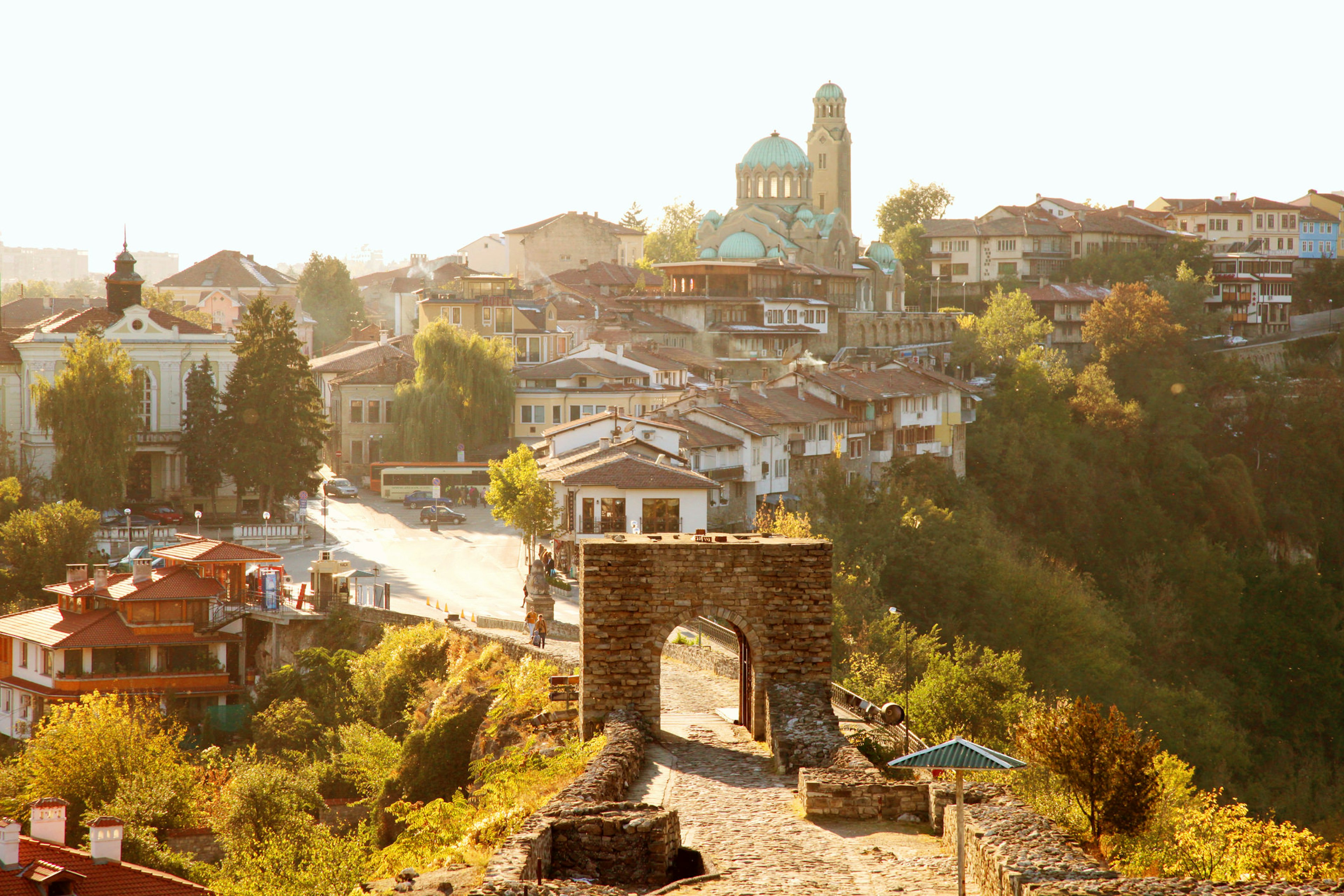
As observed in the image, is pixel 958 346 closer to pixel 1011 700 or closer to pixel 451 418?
pixel 451 418

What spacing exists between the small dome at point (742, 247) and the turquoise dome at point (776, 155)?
1133 centimetres

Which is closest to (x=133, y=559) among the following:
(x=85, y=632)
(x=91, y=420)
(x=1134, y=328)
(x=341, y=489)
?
Answer: (x=85, y=632)

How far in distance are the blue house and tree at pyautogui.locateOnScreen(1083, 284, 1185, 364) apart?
3014 cm

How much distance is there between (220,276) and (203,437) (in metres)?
39.6

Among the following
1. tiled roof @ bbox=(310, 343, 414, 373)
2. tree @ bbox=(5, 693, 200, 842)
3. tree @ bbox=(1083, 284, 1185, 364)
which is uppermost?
tree @ bbox=(1083, 284, 1185, 364)

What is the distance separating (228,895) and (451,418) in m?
40.0

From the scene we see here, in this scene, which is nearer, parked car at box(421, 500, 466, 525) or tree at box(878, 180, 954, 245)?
parked car at box(421, 500, 466, 525)

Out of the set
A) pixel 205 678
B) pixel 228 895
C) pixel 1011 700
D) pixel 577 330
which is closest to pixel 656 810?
pixel 228 895

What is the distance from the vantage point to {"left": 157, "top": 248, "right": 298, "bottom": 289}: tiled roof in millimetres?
87938

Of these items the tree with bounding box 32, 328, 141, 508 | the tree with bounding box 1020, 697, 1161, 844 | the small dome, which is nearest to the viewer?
the tree with bounding box 1020, 697, 1161, 844

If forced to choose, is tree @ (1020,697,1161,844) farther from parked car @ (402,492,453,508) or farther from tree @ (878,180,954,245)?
tree @ (878,180,954,245)

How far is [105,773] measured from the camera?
28.5 m

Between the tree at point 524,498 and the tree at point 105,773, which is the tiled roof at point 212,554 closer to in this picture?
the tree at point 105,773

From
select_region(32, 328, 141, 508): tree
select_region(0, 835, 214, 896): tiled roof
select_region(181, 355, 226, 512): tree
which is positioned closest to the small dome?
select_region(181, 355, 226, 512): tree
